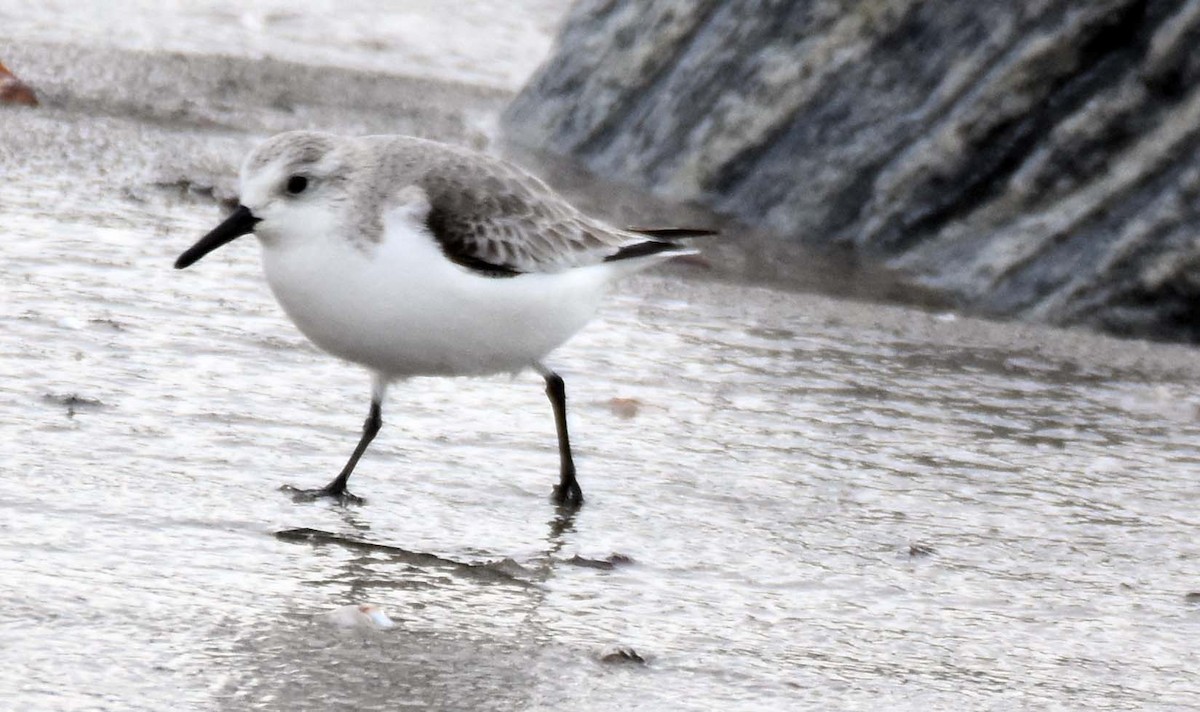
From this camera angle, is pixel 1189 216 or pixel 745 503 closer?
pixel 745 503

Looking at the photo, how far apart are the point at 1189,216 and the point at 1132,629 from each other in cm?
302

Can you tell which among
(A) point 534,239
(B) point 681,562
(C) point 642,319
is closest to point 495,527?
(B) point 681,562

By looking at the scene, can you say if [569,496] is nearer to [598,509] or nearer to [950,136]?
[598,509]

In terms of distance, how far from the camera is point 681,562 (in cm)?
393

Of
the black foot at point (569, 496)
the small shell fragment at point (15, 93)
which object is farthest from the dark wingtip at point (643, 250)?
the small shell fragment at point (15, 93)

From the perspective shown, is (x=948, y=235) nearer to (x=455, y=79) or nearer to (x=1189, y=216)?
(x=1189, y=216)

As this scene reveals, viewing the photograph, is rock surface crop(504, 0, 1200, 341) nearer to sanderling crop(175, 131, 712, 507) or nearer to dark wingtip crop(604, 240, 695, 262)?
dark wingtip crop(604, 240, 695, 262)

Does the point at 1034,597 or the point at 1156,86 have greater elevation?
the point at 1156,86

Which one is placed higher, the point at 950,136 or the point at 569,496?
the point at 950,136

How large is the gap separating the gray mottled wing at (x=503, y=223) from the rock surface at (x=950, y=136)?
7.97 feet

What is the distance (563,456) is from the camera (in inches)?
171

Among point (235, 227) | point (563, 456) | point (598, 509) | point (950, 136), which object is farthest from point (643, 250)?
point (950, 136)

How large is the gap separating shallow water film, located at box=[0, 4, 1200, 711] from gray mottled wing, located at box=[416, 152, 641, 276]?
52 cm

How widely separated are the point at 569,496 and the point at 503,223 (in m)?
0.68
